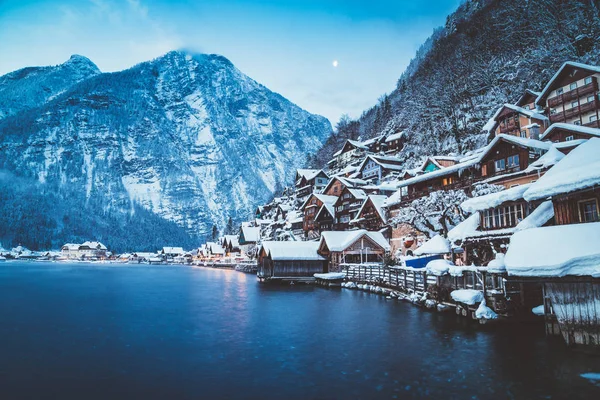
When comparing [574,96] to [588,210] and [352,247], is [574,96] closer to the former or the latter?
[352,247]

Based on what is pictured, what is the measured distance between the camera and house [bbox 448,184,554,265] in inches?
1025

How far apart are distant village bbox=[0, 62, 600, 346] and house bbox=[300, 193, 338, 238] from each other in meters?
Answer: 0.26

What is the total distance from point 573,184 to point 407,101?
88.8 meters

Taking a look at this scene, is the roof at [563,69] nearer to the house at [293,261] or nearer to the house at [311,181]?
the house at [293,261]

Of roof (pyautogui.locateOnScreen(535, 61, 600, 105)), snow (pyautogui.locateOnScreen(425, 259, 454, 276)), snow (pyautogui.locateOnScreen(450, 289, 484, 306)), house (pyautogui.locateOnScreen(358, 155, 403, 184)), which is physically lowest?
snow (pyautogui.locateOnScreen(450, 289, 484, 306))

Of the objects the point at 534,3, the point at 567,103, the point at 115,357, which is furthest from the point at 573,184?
the point at 534,3

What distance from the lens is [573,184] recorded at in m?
17.1

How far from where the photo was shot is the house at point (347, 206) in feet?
217

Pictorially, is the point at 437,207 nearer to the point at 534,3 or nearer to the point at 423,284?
the point at 423,284

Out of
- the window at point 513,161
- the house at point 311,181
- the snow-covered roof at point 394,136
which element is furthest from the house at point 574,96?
the house at point 311,181

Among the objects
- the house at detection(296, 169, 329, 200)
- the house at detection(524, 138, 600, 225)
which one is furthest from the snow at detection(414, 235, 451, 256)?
the house at detection(296, 169, 329, 200)

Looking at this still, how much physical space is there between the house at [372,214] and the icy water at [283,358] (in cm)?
2924

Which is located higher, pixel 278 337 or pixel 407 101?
pixel 407 101

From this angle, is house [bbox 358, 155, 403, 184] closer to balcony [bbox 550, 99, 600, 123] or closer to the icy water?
balcony [bbox 550, 99, 600, 123]
